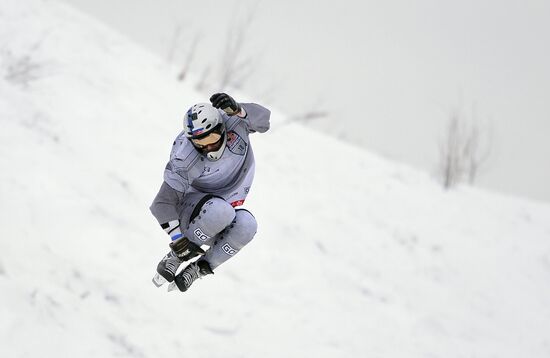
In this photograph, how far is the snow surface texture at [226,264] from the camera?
40.5 feet

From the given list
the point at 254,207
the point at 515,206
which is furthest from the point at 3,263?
the point at 515,206

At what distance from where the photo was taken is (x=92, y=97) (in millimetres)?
17000

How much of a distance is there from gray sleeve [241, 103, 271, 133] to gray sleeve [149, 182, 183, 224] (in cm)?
69

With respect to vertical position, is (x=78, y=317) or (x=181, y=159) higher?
(x=181, y=159)

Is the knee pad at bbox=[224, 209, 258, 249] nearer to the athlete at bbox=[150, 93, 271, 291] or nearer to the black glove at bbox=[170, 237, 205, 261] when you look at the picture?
the athlete at bbox=[150, 93, 271, 291]

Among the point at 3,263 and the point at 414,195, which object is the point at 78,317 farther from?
the point at 414,195

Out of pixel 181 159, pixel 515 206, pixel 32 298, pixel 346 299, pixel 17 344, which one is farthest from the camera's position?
pixel 515 206

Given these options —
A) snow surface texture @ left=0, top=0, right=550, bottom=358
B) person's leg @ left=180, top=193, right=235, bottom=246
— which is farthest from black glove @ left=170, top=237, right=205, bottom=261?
snow surface texture @ left=0, top=0, right=550, bottom=358

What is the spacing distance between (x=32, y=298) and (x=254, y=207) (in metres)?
6.50

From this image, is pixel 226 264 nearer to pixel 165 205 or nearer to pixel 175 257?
pixel 175 257

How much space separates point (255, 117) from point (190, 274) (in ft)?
3.93

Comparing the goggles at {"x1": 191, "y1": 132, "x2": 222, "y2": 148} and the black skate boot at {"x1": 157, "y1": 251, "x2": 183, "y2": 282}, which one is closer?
the goggles at {"x1": 191, "y1": 132, "x2": 222, "y2": 148}

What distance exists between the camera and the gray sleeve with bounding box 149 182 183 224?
3846mm

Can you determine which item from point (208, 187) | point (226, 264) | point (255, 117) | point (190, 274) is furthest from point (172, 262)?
point (226, 264)
